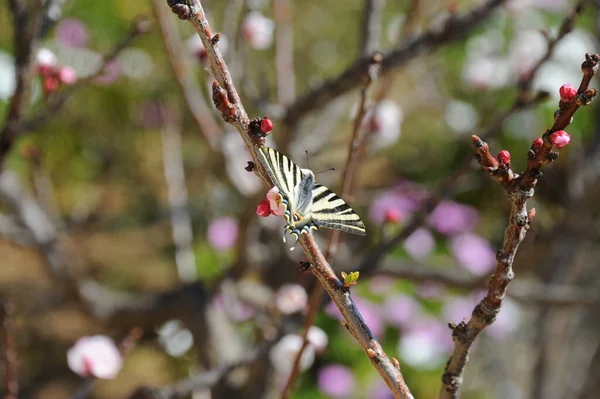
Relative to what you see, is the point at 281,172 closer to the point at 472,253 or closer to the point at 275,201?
the point at 275,201

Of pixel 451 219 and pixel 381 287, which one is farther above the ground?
pixel 451 219

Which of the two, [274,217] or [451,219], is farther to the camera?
[451,219]

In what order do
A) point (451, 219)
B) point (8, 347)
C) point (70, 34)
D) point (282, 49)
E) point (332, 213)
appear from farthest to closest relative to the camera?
point (451, 219), point (70, 34), point (282, 49), point (8, 347), point (332, 213)

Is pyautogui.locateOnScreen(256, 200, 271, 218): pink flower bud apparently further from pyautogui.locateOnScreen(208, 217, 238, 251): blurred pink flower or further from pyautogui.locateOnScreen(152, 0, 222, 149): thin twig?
pyautogui.locateOnScreen(208, 217, 238, 251): blurred pink flower

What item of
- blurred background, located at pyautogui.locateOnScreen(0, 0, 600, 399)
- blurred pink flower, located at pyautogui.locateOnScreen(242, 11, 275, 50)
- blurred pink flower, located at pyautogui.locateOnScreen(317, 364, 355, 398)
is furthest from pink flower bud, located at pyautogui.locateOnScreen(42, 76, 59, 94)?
blurred pink flower, located at pyautogui.locateOnScreen(317, 364, 355, 398)

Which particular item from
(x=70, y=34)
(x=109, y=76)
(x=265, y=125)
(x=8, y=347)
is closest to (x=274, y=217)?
(x=109, y=76)

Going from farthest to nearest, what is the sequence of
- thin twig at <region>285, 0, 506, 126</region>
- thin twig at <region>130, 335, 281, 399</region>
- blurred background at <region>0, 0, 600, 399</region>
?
blurred background at <region>0, 0, 600, 399</region> < thin twig at <region>285, 0, 506, 126</region> < thin twig at <region>130, 335, 281, 399</region>

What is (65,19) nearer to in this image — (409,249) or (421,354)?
(409,249)

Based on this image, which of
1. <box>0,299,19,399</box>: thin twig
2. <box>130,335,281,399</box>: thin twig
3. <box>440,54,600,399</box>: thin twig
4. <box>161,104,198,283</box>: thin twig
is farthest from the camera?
<box>161,104,198,283</box>: thin twig
